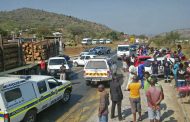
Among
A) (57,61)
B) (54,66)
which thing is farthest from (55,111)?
(57,61)

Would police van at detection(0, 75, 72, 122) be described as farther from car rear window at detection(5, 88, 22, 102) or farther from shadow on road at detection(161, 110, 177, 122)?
shadow on road at detection(161, 110, 177, 122)

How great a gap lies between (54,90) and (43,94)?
106 cm

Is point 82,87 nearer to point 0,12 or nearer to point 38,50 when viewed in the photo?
point 38,50

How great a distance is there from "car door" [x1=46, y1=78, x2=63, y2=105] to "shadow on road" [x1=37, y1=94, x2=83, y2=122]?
443 millimetres

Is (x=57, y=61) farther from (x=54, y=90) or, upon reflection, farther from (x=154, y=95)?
(x=154, y=95)

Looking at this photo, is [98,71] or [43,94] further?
[98,71]

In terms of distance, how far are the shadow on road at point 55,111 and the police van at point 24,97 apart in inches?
19.8

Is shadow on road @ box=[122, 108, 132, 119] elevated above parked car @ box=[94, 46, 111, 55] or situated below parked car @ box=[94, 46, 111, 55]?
below

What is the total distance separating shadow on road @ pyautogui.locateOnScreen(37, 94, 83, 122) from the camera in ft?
35.2

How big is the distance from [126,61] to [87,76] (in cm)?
711

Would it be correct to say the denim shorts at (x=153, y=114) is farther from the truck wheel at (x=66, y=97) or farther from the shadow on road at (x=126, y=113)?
the truck wheel at (x=66, y=97)

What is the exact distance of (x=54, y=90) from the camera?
1159cm

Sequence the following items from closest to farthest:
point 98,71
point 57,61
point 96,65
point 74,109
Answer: point 74,109, point 98,71, point 96,65, point 57,61

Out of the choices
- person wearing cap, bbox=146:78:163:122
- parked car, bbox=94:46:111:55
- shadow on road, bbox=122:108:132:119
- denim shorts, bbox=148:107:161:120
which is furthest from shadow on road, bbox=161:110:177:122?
parked car, bbox=94:46:111:55
